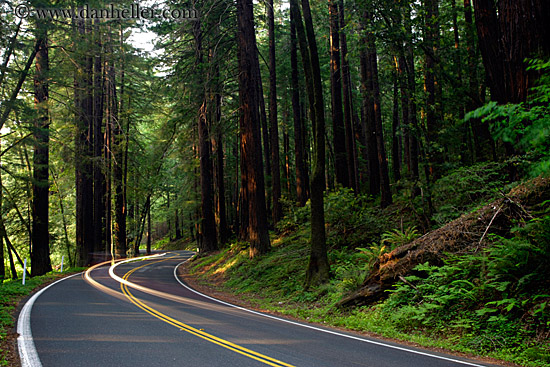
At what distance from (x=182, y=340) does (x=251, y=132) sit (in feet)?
44.5

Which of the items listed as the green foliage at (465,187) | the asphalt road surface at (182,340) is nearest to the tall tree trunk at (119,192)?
the asphalt road surface at (182,340)

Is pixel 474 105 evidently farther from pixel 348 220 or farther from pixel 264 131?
pixel 264 131

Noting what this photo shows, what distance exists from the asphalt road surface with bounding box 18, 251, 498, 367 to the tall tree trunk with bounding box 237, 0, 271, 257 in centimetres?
778

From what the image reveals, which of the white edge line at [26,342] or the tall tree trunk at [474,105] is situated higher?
the tall tree trunk at [474,105]

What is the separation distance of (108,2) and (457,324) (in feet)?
83.2

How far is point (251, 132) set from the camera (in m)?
19.2

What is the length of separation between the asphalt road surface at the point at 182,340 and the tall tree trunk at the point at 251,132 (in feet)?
25.5

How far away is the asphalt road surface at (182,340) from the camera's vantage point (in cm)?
571

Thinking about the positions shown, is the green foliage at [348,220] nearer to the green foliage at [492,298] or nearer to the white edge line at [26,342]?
the green foliage at [492,298]

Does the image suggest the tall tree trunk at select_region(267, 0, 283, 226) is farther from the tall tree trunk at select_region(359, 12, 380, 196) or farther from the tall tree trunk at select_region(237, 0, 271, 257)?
the tall tree trunk at select_region(359, 12, 380, 196)

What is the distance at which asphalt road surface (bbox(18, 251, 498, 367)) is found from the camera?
18.7ft

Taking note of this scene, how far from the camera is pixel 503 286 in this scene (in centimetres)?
727

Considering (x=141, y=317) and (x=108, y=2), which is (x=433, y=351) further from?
(x=108, y=2)

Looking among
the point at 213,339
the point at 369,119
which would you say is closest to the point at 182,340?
the point at 213,339
